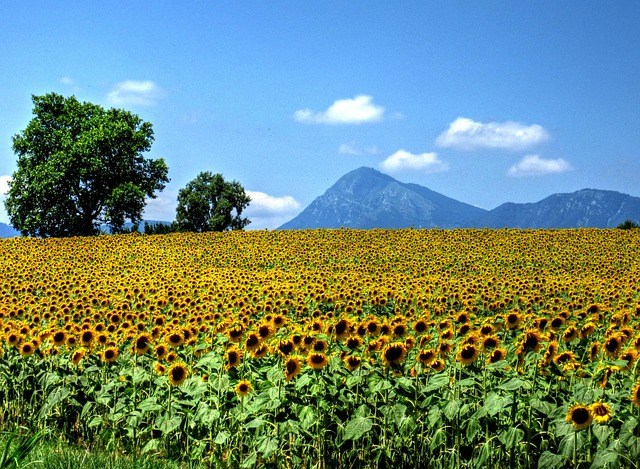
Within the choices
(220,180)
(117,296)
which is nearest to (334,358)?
(117,296)

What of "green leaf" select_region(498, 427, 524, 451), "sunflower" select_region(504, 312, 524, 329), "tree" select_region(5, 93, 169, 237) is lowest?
"green leaf" select_region(498, 427, 524, 451)

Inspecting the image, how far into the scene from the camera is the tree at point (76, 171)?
4262cm

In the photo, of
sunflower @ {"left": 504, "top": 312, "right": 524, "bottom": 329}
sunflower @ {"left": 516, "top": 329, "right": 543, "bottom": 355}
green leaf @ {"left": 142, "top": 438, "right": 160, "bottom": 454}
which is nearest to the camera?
sunflower @ {"left": 516, "top": 329, "right": 543, "bottom": 355}

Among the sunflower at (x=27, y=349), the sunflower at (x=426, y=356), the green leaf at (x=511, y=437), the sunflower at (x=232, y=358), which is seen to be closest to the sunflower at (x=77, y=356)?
the sunflower at (x=27, y=349)

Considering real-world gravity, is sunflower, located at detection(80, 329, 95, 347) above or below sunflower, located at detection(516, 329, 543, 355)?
below

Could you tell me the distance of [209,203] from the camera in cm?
7406

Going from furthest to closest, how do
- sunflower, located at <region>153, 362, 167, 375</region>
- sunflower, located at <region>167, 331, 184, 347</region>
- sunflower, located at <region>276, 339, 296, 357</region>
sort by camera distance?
sunflower, located at <region>167, 331, 184, 347</region> → sunflower, located at <region>153, 362, 167, 375</region> → sunflower, located at <region>276, 339, 296, 357</region>

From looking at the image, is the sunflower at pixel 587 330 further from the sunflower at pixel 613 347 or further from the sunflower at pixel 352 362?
the sunflower at pixel 352 362

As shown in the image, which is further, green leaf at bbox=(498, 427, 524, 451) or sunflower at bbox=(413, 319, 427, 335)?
sunflower at bbox=(413, 319, 427, 335)

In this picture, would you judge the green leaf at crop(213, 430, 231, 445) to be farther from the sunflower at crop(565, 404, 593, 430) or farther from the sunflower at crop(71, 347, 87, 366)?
the sunflower at crop(565, 404, 593, 430)

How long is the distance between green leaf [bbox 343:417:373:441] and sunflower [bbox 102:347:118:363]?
3.20m

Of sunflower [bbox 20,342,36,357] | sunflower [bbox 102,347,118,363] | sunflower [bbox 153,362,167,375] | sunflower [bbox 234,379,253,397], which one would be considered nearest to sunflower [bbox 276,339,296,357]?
sunflower [bbox 234,379,253,397]

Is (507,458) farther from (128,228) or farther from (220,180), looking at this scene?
(220,180)

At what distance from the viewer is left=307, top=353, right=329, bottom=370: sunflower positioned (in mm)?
5645
